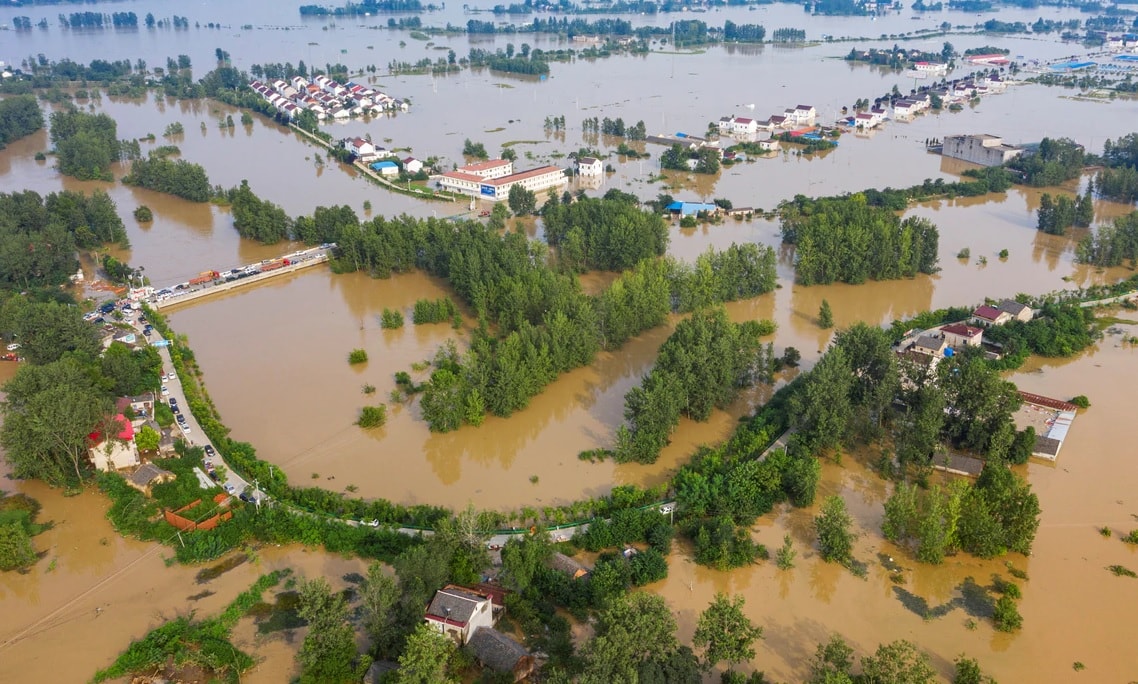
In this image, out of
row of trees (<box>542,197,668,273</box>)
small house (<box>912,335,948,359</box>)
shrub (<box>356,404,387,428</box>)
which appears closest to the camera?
shrub (<box>356,404,387,428</box>)

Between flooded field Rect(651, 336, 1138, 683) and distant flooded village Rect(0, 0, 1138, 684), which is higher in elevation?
distant flooded village Rect(0, 0, 1138, 684)

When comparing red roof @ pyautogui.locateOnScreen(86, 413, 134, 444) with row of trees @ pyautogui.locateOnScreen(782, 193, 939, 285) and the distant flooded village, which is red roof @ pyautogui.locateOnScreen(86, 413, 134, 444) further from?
row of trees @ pyautogui.locateOnScreen(782, 193, 939, 285)

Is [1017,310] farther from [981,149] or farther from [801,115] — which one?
[801,115]

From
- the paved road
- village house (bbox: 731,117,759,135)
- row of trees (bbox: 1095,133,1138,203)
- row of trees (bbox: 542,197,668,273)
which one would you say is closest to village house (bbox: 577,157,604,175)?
row of trees (bbox: 542,197,668,273)

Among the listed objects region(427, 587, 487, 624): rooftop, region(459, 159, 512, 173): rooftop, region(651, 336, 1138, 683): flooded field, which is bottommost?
region(651, 336, 1138, 683): flooded field

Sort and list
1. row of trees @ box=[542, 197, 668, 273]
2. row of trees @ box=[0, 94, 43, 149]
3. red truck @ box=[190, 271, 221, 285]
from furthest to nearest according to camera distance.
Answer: row of trees @ box=[0, 94, 43, 149] → red truck @ box=[190, 271, 221, 285] → row of trees @ box=[542, 197, 668, 273]

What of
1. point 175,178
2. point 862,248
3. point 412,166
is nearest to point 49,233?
point 175,178

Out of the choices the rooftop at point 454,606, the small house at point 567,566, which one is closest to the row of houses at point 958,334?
the small house at point 567,566
